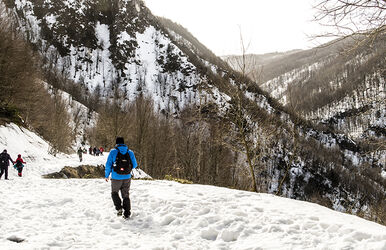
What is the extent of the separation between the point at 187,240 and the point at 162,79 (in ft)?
494

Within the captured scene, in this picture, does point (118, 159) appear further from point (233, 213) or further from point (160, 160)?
point (160, 160)

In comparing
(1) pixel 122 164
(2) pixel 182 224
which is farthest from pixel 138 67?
(2) pixel 182 224

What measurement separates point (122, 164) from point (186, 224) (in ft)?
6.83

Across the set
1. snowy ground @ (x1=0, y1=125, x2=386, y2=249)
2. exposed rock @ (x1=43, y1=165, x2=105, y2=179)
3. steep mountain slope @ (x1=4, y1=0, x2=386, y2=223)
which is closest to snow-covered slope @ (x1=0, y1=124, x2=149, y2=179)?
exposed rock @ (x1=43, y1=165, x2=105, y2=179)

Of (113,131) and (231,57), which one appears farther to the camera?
(113,131)

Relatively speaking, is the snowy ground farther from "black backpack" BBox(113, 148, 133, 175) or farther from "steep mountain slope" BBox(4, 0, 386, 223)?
"steep mountain slope" BBox(4, 0, 386, 223)

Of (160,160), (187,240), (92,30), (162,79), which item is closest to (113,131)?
(160,160)

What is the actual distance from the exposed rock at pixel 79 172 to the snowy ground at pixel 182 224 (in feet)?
30.4

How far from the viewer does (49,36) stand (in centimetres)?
14162

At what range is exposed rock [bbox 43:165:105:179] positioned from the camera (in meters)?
16.5

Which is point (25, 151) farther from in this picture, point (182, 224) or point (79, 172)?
point (182, 224)

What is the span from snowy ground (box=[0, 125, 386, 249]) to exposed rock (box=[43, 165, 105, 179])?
9.27m

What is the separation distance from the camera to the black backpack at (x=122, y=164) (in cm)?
593

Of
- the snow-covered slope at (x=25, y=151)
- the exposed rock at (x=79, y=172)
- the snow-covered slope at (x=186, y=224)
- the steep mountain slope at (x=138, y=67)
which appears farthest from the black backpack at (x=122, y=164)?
the steep mountain slope at (x=138, y=67)
